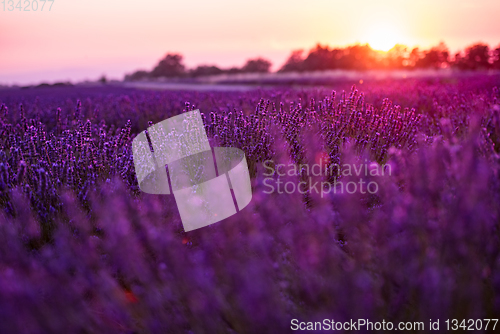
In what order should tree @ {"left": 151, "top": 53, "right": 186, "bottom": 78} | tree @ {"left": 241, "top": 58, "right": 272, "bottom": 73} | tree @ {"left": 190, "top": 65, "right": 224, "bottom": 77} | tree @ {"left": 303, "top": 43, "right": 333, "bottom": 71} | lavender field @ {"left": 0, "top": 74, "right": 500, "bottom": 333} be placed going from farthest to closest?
tree @ {"left": 151, "top": 53, "right": 186, "bottom": 78}
tree @ {"left": 190, "top": 65, "right": 224, "bottom": 77}
tree @ {"left": 241, "top": 58, "right": 272, "bottom": 73}
tree @ {"left": 303, "top": 43, "right": 333, "bottom": 71}
lavender field @ {"left": 0, "top": 74, "right": 500, "bottom": 333}

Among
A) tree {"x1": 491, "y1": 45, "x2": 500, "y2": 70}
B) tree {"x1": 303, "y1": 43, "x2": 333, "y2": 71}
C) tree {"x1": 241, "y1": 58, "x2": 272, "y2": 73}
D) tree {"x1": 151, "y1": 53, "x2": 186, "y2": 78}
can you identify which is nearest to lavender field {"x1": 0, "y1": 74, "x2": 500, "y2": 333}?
tree {"x1": 491, "y1": 45, "x2": 500, "y2": 70}

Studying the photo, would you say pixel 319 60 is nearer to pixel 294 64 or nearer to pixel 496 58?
pixel 294 64

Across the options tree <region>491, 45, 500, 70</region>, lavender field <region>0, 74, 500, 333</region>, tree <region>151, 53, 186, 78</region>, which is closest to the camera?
lavender field <region>0, 74, 500, 333</region>

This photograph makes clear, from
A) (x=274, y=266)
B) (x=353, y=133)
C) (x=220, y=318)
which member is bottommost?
(x=220, y=318)

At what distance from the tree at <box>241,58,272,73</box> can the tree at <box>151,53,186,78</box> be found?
50.7ft

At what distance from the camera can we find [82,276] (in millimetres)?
1429

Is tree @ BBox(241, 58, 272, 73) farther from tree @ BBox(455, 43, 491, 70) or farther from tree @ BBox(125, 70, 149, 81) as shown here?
tree @ BBox(455, 43, 491, 70)

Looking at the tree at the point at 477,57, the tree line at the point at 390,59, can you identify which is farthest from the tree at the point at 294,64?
the tree at the point at 477,57

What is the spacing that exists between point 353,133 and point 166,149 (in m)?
1.74

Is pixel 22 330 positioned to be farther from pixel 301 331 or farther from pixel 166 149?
pixel 166 149

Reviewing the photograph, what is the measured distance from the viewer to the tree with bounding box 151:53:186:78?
62500mm

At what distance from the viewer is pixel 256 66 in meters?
53.7

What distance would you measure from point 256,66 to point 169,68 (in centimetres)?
1857

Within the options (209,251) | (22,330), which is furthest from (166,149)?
(22,330)
